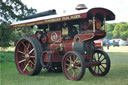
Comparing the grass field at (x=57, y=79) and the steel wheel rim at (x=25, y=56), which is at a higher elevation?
the steel wheel rim at (x=25, y=56)

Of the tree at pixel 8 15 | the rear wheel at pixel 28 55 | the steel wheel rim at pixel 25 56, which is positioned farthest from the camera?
the tree at pixel 8 15

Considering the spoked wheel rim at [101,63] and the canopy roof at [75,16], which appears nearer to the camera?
the canopy roof at [75,16]

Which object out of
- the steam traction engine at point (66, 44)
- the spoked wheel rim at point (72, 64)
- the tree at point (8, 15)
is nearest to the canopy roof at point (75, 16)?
the steam traction engine at point (66, 44)

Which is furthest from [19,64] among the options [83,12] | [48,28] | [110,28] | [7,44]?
[110,28]

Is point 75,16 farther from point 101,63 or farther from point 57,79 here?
point 57,79

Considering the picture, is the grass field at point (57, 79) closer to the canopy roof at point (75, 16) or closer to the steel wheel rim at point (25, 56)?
the steel wheel rim at point (25, 56)

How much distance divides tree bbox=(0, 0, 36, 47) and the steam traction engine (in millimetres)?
10593

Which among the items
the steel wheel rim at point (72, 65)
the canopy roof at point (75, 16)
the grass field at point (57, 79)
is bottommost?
the grass field at point (57, 79)

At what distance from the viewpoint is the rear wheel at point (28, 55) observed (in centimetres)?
822

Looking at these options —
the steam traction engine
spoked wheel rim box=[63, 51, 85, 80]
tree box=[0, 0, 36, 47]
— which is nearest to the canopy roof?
the steam traction engine

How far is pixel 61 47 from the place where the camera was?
8086 mm

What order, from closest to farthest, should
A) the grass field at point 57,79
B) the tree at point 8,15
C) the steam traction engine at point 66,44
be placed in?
the grass field at point 57,79
the steam traction engine at point 66,44
the tree at point 8,15

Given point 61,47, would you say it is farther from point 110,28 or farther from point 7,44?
point 110,28

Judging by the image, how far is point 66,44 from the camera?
313 inches
